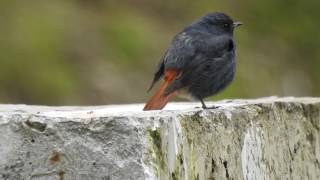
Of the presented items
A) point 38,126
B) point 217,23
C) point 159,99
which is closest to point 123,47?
point 217,23

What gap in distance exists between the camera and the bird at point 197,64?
5.90 meters

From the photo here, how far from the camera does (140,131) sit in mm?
4148

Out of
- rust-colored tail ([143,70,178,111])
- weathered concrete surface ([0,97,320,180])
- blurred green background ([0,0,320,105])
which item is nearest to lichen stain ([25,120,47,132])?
weathered concrete surface ([0,97,320,180])

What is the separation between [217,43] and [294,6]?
9665 millimetres

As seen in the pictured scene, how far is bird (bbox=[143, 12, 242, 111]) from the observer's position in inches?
232

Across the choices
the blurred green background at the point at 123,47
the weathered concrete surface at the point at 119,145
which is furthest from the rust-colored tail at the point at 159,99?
the blurred green background at the point at 123,47

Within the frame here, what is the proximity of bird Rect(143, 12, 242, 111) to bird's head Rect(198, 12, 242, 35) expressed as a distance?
10cm

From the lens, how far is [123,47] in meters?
13.2

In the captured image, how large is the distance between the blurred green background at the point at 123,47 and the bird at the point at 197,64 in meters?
5.09

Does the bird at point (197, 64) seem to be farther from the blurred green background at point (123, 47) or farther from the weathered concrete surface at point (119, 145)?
the blurred green background at point (123, 47)

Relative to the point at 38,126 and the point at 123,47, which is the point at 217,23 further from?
the point at 123,47

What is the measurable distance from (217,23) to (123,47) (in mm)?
6553

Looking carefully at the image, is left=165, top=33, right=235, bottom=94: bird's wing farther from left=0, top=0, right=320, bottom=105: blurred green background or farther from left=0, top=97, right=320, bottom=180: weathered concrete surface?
left=0, top=0, right=320, bottom=105: blurred green background

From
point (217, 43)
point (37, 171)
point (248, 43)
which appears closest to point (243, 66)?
point (248, 43)
